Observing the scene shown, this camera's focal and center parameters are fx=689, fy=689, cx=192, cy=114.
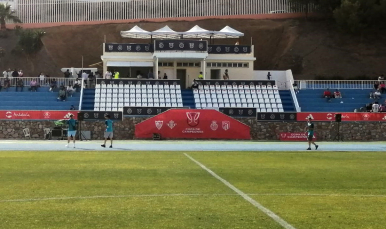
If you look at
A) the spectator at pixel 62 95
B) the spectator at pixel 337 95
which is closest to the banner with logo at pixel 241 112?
the spectator at pixel 337 95

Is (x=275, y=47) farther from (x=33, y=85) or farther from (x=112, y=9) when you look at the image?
(x=33, y=85)

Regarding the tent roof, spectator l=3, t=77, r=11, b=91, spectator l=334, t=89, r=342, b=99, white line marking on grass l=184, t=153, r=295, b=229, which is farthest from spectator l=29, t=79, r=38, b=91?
white line marking on grass l=184, t=153, r=295, b=229

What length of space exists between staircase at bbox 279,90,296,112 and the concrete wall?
6.44 m

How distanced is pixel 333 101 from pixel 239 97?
7923 mm

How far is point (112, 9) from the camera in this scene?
89062 millimetres

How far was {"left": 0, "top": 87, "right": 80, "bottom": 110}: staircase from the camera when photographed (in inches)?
2101

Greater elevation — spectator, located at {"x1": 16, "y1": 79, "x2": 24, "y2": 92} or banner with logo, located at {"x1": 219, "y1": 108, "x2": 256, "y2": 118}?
spectator, located at {"x1": 16, "y1": 79, "x2": 24, "y2": 92}

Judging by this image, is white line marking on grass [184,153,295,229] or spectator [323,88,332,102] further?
spectator [323,88,332,102]

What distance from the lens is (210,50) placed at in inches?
2532

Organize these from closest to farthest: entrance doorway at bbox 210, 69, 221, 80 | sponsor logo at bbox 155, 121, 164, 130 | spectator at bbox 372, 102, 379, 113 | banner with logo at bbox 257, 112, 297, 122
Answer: sponsor logo at bbox 155, 121, 164, 130, banner with logo at bbox 257, 112, 297, 122, spectator at bbox 372, 102, 379, 113, entrance doorway at bbox 210, 69, 221, 80

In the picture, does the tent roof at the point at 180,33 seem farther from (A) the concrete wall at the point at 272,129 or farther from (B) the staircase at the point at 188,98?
(A) the concrete wall at the point at 272,129

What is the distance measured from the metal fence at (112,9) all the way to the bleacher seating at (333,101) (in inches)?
1228

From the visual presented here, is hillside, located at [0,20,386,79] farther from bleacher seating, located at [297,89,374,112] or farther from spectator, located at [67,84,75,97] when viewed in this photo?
spectator, located at [67,84,75,97]

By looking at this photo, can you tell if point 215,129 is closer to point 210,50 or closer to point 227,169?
point 210,50
